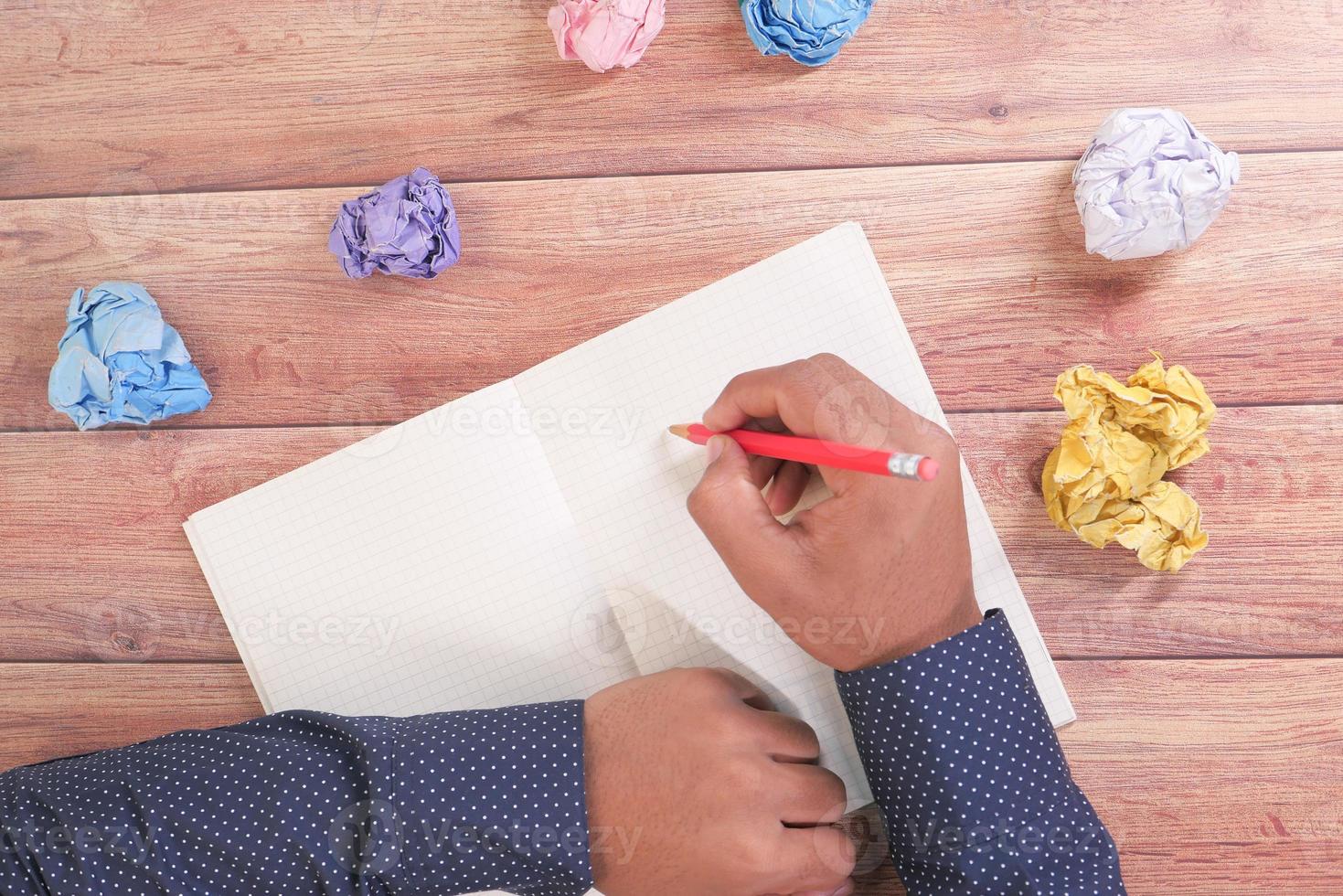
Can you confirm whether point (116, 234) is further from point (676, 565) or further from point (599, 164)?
point (676, 565)

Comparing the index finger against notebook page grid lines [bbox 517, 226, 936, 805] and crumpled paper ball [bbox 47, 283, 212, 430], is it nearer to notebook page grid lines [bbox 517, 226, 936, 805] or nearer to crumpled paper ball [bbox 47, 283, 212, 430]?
notebook page grid lines [bbox 517, 226, 936, 805]

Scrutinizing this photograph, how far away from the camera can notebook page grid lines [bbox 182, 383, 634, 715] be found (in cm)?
73

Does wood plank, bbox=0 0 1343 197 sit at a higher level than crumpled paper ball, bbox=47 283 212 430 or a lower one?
higher

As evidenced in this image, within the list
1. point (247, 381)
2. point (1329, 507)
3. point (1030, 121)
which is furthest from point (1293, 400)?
point (247, 381)

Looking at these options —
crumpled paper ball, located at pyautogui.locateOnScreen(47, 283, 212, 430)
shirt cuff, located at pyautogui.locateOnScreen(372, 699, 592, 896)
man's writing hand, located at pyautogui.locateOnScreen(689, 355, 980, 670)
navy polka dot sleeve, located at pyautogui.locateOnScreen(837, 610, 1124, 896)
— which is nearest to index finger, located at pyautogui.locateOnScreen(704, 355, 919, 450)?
man's writing hand, located at pyautogui.locateOnScreen(689, 355, 980, 670)

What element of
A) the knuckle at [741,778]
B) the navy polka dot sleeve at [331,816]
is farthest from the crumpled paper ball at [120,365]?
the knuckle at [741,778]

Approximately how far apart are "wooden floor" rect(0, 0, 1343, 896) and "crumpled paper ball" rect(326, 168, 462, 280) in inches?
1.2

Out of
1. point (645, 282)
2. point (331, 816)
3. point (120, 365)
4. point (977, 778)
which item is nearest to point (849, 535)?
point (977, 778)

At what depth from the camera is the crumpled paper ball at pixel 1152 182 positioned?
67 centimetres

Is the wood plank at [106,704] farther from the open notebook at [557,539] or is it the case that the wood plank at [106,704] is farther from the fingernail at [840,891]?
the fingernail at [840,891]

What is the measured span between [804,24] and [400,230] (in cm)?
34

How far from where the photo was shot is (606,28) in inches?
27.5

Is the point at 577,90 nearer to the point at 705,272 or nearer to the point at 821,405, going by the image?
the point at 705,272

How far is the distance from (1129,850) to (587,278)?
2.02ft
